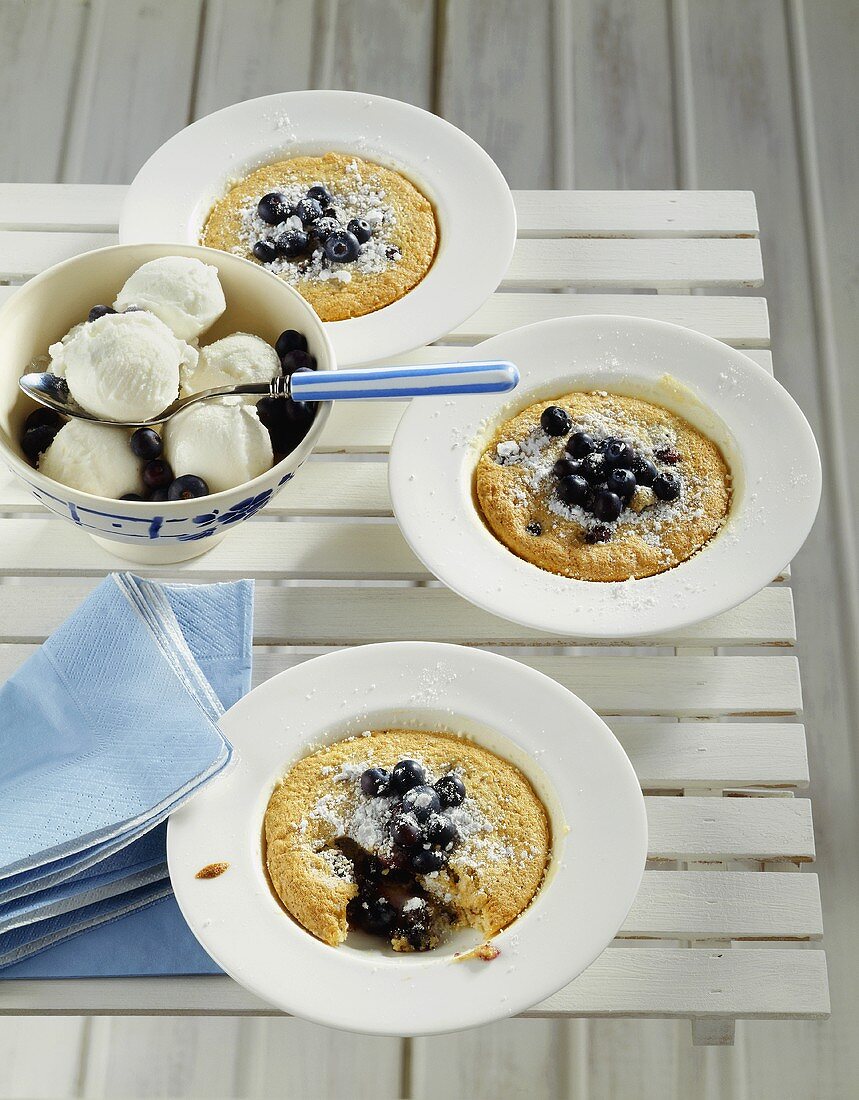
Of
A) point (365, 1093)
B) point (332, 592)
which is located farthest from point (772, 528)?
point (365, 1093)

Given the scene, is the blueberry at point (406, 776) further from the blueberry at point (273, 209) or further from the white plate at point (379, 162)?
the blueberry at point (273, 209)

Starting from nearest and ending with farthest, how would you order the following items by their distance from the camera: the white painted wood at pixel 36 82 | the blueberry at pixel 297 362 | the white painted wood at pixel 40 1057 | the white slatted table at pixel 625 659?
the white slatted table at pixel 625 659 → the blueberry at pixel 297 362 → the white painted wood at pixel 40 1057 → the white painted wood at pixel 36 82

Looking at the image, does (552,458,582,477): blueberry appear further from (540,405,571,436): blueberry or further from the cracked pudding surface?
the cracked pudding surface

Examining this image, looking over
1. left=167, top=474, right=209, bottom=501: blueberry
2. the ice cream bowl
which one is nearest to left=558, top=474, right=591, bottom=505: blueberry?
the ice cream bowl

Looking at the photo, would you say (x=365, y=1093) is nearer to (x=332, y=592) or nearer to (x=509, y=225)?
(x=332, y=592)

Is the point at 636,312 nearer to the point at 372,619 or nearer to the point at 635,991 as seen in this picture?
the point at 372,619

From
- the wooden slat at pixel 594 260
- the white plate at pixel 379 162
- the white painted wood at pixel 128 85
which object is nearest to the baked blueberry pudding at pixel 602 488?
the white plate at pixel 379 162
